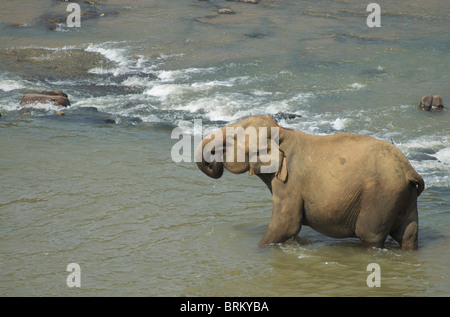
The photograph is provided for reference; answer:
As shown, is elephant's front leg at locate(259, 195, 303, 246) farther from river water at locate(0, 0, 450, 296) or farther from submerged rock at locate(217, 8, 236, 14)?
submerged rock at locate(217, 8, 236, 14)

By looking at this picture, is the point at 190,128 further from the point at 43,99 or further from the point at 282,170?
the point at 282,170

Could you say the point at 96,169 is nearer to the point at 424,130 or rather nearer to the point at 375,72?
the point at 424,130

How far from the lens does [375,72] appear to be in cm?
1742

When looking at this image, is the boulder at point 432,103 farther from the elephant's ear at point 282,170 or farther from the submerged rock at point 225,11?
the submerged rock at point 225,11

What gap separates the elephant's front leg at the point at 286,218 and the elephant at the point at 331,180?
0.01 m

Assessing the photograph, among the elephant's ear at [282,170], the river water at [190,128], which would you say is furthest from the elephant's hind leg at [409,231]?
the elephant's ear at [282,170]

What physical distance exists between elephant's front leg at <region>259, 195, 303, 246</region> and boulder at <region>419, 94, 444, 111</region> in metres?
8.05

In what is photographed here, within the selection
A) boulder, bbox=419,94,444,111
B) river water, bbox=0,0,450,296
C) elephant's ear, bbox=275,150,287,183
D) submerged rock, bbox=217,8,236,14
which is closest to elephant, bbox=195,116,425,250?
elephant's ear, bbox=275,150,287,183

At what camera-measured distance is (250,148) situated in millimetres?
7188

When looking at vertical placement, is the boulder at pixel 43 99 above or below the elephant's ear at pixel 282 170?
Answer: below

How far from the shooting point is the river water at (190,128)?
7.14 metres

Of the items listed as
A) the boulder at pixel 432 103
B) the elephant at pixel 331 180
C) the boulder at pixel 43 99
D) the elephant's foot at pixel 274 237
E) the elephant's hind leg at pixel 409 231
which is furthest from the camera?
the boulder at pixel 43 99

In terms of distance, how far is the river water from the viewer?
7141 millimetres

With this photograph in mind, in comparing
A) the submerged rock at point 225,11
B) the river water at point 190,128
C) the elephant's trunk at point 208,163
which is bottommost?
the river water at point 190,128
